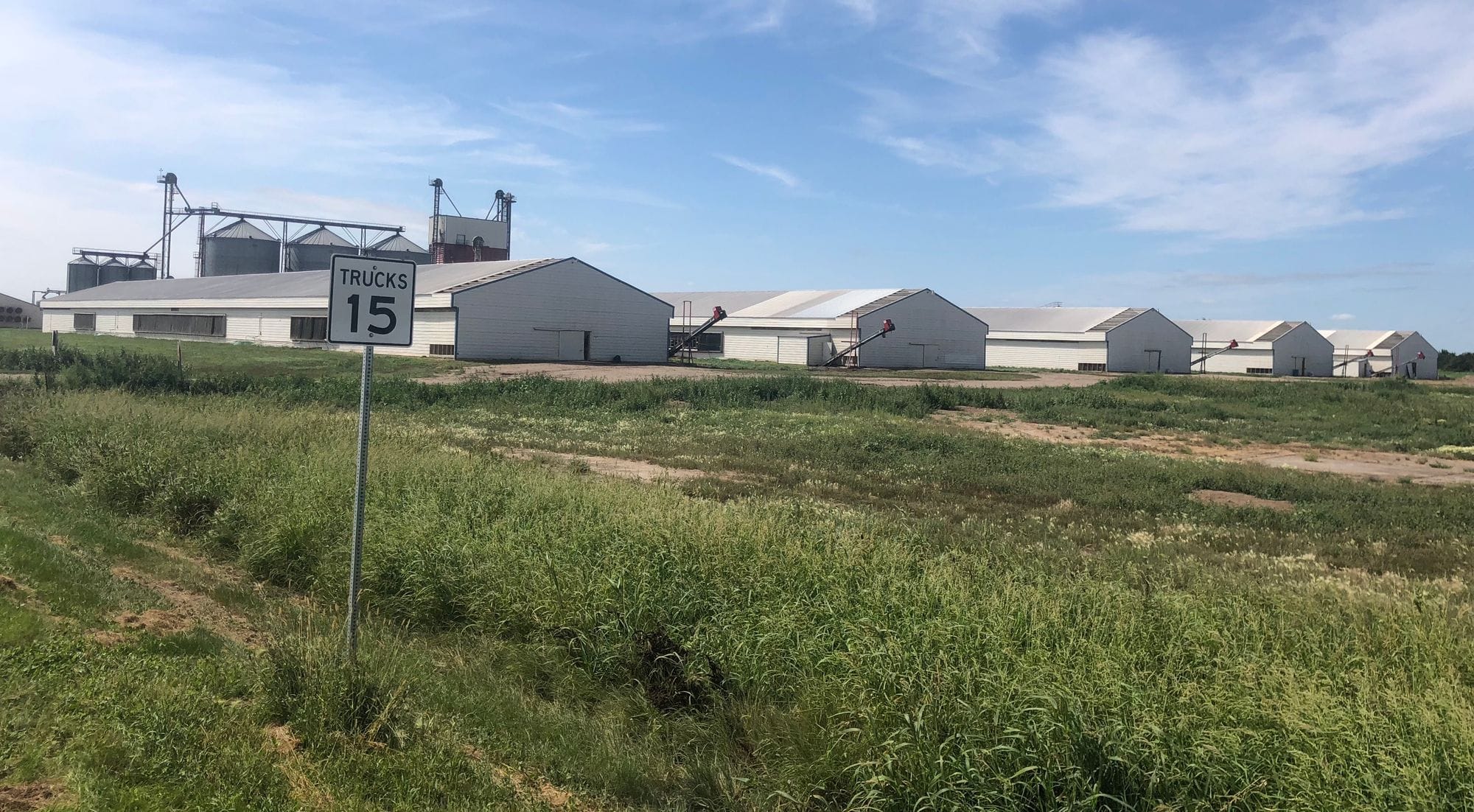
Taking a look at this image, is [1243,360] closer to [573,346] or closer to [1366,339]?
[1366,339]

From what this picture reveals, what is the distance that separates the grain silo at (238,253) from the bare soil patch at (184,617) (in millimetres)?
97752

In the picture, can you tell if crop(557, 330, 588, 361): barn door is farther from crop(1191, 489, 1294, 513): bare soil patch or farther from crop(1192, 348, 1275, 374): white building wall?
crop(1192, 348, 1275, 374): white building wall

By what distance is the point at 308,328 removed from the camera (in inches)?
2322

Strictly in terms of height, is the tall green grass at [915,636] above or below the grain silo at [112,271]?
below

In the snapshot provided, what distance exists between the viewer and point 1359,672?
5.61 metres

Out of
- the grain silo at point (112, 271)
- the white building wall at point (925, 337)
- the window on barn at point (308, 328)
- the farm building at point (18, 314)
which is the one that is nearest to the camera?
the window on barn at point (308, 328)

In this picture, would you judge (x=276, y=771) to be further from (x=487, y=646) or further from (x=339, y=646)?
(x=487, y=646)

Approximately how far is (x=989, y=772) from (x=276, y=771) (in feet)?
12.5

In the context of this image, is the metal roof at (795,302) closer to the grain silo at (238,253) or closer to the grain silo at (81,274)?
the grain silo at (238,253)

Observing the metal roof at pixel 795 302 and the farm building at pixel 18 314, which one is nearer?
the metal roof at pixel 795 302

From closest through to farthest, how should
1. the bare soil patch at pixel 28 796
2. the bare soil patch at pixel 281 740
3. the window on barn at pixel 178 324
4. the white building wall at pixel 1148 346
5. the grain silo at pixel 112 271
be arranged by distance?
1. the bare soil patch at pixel 28 796
2. the bare soil patch at pixel 281 740
3. the window on barn at pixel 178 324
4. the white building wall at pixel 1148 346
5. the grain silo at pixel 112 271

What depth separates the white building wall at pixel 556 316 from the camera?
173 feet

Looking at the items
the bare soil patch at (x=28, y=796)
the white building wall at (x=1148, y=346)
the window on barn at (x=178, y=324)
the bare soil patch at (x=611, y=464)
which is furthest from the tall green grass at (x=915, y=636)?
the white building wall at (x=1148, y=346)

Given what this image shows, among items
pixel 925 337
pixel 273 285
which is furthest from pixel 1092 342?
pixel 273 285
